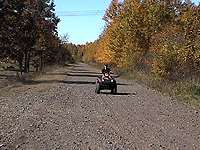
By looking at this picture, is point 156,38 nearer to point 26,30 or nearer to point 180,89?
point 180,89

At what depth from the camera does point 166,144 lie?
12844 mm

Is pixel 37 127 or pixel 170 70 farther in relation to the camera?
pixel 170 70

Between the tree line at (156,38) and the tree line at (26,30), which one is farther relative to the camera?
the tree line at (26,30)

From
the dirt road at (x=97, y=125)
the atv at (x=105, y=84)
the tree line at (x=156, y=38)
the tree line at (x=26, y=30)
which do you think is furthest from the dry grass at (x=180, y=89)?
the tree line at (x=26, y=30)

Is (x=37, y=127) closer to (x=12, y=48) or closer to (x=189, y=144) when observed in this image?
(x=189, y=144)

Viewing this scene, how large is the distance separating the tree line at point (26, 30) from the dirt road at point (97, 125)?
22106 millimetres

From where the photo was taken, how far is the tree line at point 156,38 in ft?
110

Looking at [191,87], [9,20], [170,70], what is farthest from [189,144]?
[9,20]

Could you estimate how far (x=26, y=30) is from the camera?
5678cm

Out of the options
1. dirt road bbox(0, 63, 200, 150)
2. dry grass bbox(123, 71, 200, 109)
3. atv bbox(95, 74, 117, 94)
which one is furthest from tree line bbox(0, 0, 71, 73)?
dirt road bbox(0, 63, 200, 150)

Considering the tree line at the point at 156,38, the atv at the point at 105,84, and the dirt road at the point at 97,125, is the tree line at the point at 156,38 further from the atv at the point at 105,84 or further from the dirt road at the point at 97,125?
the dirt road at the point at 97,125

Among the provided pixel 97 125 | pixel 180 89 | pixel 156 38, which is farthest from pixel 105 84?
pixel 156 38

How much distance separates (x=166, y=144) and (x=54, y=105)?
10.4 meters

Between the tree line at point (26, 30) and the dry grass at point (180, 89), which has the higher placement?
the tree line at point (26, 30)
